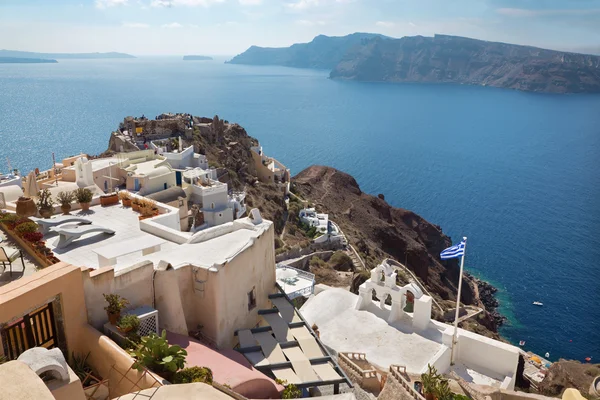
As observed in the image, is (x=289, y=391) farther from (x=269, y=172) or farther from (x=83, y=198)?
(x=269, y=172)

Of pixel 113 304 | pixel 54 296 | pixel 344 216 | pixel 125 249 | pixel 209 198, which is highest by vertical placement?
pixel 54 296

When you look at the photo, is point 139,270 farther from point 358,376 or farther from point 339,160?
point 339,160

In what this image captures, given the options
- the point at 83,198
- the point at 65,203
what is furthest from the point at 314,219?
the point at 65,203

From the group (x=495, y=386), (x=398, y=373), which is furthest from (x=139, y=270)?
(x=495, y=386)

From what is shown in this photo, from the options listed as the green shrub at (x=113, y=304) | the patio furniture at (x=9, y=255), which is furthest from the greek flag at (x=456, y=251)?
the patio furniture at (x=9, y=255)

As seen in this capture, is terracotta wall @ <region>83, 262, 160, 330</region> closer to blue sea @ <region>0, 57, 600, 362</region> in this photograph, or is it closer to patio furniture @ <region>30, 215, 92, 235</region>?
patio furniture @ <region>30, 215, 92, 235</region>

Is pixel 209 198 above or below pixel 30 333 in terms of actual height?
below

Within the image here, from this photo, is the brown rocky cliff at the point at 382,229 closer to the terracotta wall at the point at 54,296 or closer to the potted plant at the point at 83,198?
the potted plant at the point at 83,198
